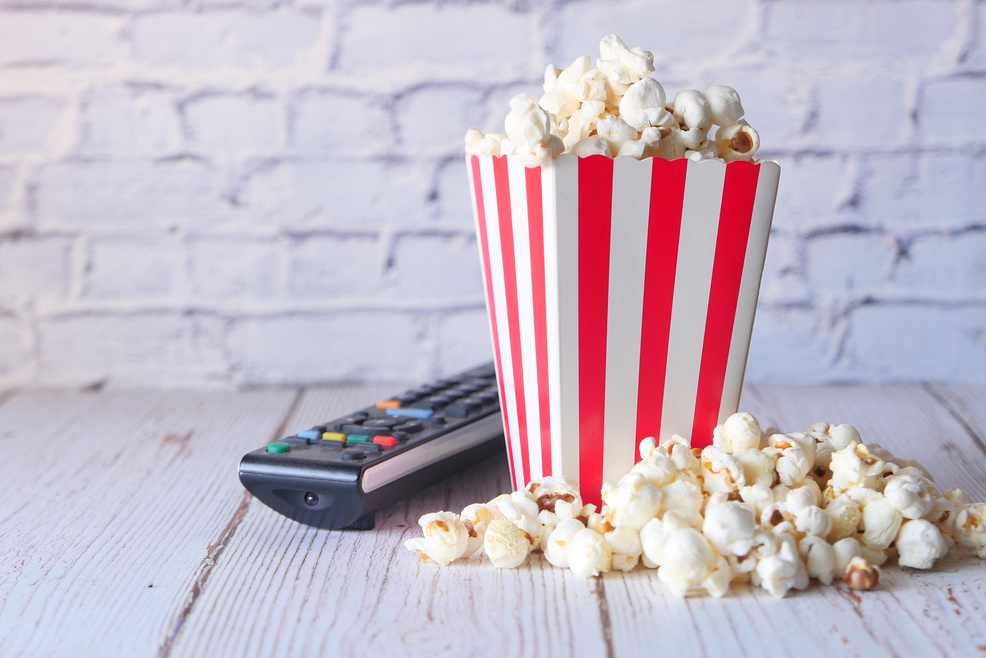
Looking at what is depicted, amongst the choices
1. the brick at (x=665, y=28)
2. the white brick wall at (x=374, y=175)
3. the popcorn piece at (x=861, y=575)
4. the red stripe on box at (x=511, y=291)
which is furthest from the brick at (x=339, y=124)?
the popcorn piece at (x=861, y=575)

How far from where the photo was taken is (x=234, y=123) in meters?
1.04

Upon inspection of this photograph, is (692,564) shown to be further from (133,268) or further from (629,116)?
(133,268)

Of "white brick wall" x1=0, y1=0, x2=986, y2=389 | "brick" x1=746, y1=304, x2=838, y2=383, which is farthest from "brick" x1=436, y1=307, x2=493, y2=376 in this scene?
"brick" x1=746, y1=304, x2=838, y2=383

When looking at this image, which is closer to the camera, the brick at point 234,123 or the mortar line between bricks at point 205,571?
the mortar line between bricks at point 205,571

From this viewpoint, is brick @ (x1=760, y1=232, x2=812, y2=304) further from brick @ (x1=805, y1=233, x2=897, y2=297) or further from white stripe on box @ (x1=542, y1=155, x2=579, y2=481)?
white stripe on box @ (x1=542, y1=155, x2=579, y2=481)

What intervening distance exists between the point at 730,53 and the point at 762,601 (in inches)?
28.1

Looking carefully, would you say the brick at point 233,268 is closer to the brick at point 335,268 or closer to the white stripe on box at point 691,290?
the brick at point 335,268

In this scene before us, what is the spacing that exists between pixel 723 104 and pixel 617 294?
Answer: 0.45 feet

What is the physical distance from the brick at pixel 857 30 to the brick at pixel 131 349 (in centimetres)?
76

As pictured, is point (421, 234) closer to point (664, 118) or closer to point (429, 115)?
point (429, 115)

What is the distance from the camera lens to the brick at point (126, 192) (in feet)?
3.45

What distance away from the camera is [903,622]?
0.45 meters

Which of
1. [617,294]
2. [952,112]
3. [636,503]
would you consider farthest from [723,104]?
[952,112]

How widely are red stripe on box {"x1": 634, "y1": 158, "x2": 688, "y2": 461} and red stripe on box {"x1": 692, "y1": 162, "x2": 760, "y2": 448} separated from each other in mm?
29
